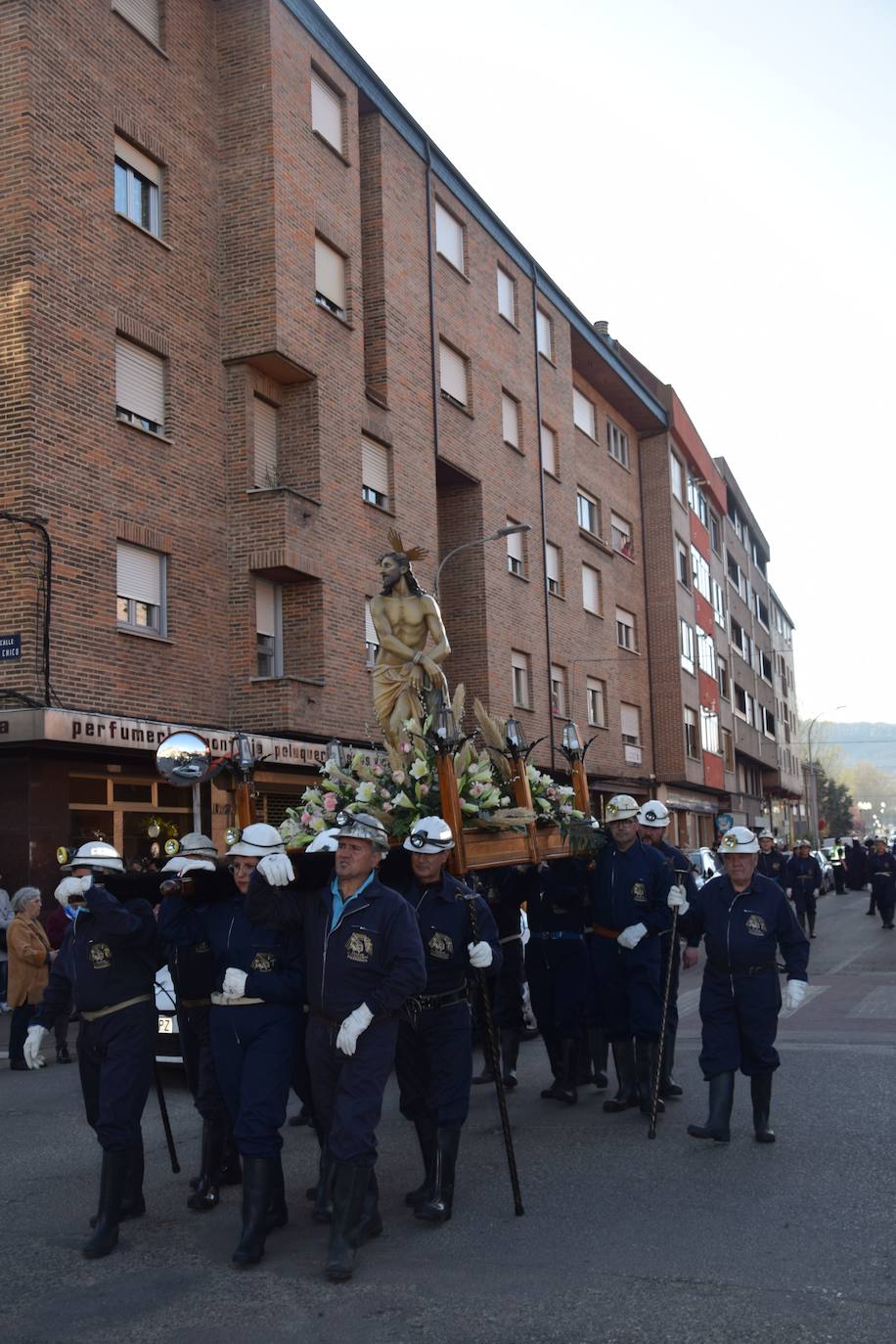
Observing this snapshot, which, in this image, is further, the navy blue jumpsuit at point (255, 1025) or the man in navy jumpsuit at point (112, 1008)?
the man in navy jumpsuit at point (112, 1008)

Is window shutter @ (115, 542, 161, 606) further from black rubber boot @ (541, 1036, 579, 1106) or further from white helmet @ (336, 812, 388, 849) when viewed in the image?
white helmet @ (336, 812, 388, 849)

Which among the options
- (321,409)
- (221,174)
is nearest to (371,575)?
(321,409)

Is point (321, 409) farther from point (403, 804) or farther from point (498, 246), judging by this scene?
point (403, 804)

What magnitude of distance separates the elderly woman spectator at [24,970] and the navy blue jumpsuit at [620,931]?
5849 mm

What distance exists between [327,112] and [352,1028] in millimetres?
21676

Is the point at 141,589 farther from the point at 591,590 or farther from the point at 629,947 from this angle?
the point at 591,590

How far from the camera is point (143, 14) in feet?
67.7

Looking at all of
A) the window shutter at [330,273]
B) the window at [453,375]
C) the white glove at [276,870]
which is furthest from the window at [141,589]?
the white glove at [276,870]

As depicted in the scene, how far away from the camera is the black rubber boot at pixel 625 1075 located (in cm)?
920

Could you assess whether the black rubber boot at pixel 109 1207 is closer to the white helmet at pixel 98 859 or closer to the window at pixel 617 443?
the white helmet at pixel 98 859

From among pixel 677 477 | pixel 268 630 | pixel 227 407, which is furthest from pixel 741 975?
pixel 677 477

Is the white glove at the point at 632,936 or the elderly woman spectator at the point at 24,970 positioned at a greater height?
the white glove at the point at 632,936

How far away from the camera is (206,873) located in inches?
267

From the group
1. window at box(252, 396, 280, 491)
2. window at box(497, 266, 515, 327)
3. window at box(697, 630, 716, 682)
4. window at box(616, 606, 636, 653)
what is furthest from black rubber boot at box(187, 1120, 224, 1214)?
window at box(697, 630, 716, 682)
